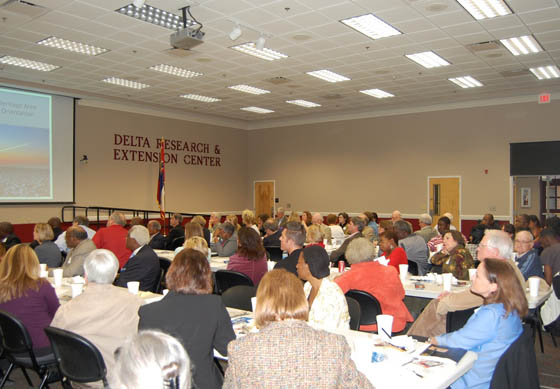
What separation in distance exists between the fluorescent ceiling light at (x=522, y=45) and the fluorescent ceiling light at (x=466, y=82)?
2013 millimetres

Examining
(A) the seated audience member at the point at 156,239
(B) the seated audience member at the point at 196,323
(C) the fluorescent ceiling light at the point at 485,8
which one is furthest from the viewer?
(A) the seated audience member at the point at 156,239

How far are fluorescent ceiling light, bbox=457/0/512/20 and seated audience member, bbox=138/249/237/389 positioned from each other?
229 inches

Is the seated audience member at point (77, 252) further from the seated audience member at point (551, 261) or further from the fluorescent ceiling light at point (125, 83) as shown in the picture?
the fluorescent ceiling light at point (125, 83)

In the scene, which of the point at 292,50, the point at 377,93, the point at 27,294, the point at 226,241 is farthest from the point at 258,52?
the point at 27,294

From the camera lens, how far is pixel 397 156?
14.5 m

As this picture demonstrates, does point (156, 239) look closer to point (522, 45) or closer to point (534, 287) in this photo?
point (534, 287)

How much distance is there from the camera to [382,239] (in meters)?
5.71

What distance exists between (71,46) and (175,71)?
2.25 metres

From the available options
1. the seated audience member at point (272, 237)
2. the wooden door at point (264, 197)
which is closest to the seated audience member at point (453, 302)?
the seated audience member at point (272, 237)

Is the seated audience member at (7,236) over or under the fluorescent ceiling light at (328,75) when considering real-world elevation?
under

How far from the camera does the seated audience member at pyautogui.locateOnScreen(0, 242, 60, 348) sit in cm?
354

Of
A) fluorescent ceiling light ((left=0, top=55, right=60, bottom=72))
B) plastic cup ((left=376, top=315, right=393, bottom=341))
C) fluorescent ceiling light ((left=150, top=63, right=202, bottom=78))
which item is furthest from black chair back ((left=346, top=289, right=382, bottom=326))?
fluorescent ceiling light ((left=0, top=55, right=60, bottom=72))

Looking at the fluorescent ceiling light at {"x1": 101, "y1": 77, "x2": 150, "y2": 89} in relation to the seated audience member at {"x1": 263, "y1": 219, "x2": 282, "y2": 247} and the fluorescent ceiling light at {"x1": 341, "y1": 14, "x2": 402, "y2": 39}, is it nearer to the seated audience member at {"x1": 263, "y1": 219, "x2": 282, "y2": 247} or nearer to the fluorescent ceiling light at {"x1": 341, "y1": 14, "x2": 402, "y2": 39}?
the seated audience member at {"x1": 263, "y1": 219, "x2": 282, "y2": 247}

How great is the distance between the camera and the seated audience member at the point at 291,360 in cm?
180
